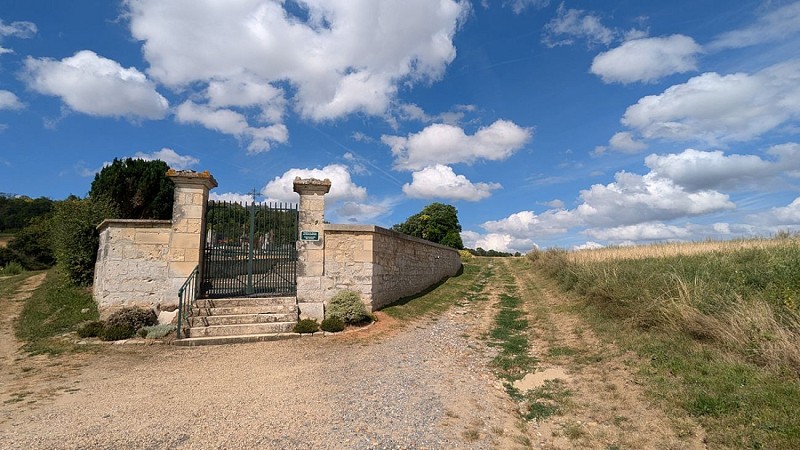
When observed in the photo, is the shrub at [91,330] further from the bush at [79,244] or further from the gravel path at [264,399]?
the bush at [79,244]

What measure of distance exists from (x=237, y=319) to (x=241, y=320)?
0.10 m

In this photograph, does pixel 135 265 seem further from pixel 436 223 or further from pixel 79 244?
pixel 436 223

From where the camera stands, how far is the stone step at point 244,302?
916 cm

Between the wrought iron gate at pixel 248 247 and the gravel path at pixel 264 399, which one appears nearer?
the gravel path at pixel 264 399

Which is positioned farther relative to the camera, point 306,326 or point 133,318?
point 306,326

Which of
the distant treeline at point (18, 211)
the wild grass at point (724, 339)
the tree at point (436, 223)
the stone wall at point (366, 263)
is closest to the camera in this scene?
the wild grass at point (724, 339)

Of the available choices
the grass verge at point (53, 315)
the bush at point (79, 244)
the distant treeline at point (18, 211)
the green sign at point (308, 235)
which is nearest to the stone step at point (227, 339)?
the grass verge at point (53, 315)

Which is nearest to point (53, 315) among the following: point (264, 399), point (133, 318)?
point (133, 318)

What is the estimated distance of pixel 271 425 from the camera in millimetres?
4215

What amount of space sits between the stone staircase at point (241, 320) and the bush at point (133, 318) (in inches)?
37.1

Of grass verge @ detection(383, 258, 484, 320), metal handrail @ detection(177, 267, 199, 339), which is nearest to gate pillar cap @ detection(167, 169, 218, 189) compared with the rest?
metal handrail @ detection(177, 267, 199, 339)

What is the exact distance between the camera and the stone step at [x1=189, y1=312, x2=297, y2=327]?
8.59 m

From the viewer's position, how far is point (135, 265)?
9.36 m

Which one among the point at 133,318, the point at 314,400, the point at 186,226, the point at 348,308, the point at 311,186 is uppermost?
the point at 311,186
